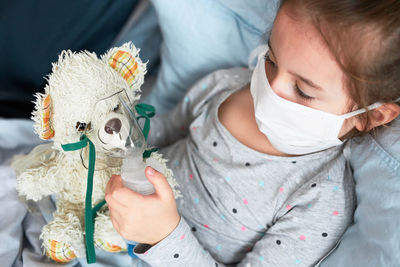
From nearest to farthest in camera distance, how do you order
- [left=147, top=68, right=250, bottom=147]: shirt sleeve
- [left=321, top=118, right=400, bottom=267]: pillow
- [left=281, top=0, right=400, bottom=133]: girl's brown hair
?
[left=281, top=0, right=400, bottom=133]: girl's brown hair < [left=321, top=118, right=400, bottom=267]: pillow < [left=147, top=68, right=250, bottom=147]: shirt sleeve

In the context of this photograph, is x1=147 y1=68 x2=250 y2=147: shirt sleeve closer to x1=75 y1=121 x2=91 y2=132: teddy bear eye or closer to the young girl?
the young girl

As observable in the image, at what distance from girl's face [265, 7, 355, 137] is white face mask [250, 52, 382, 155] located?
0.5 inches

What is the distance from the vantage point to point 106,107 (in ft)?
2.12

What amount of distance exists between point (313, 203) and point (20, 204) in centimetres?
69

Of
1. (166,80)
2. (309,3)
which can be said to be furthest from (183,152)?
(309,3)

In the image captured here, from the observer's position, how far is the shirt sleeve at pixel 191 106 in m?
1.02

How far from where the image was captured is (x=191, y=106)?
42.3 inches

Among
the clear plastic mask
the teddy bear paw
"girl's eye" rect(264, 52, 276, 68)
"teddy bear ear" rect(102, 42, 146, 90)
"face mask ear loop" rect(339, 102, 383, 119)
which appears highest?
"teddy bear ear" rect(102, 42, 146, 90)

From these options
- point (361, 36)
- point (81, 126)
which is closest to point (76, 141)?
point (81, 126)

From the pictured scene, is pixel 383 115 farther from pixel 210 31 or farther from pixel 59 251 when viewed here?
Result: pixel 59 251

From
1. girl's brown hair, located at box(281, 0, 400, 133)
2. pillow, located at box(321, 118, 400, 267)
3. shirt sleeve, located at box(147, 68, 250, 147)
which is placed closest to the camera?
girl's brown hair, located at box(281, 0, 400, 133)

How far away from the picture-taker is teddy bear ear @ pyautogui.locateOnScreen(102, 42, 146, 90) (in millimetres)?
711

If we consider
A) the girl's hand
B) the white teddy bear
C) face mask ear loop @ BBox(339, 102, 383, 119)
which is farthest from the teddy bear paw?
face mask ear loop @ BBox(339, 102, 383, 119)

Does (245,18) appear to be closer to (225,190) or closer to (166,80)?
(166,80)
